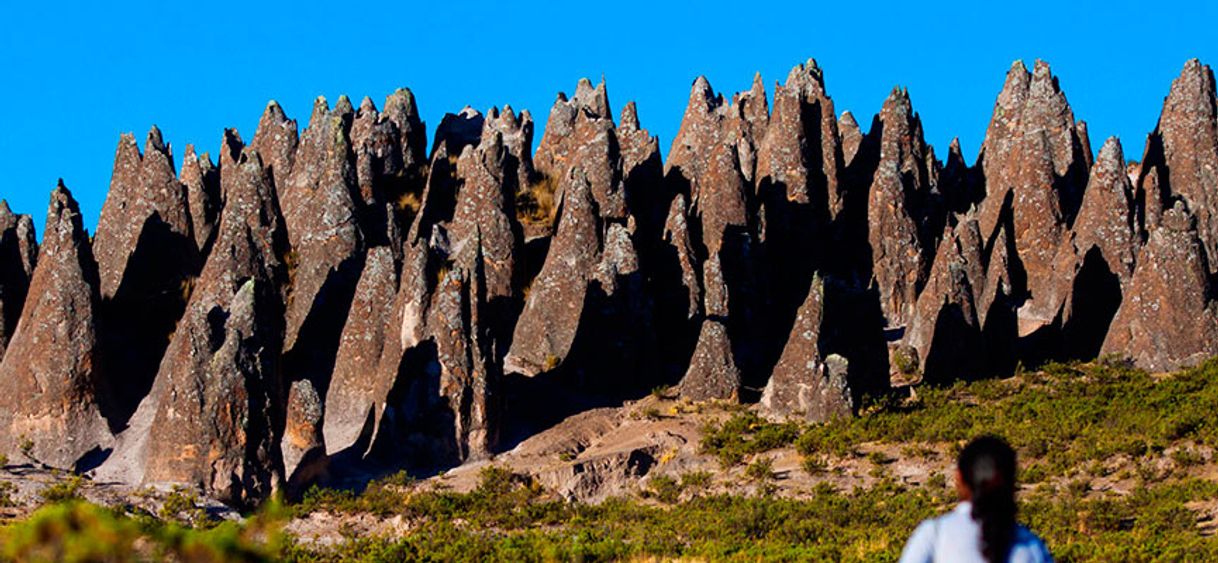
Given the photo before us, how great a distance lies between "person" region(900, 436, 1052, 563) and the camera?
7.20 metres

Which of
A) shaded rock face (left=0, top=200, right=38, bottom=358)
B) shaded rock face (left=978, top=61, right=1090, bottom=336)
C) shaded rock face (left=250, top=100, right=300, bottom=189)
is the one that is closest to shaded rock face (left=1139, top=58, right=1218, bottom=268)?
shaded rock face (left=978, top=61, right=1090, bottom=336)

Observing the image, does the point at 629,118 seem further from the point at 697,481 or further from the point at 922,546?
the point at 922,546

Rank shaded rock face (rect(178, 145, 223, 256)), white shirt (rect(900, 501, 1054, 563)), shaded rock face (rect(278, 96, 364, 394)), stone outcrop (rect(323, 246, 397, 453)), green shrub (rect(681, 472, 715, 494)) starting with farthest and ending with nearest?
shaded rock face (rect(178, 145, 223, 256))
shaded rock face (rect(278, 96, 364, 394))
stone outcrop (rect(323, 246, 397, 453))
green shrub (rect(681, 472, 715, 494))
white shirt (rect(900, 501, 1054, 563))

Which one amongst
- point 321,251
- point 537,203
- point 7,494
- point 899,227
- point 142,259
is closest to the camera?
point 7,494

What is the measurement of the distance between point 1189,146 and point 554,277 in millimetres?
19526

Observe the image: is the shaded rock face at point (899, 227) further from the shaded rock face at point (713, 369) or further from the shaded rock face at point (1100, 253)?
the shaded rock face at point (713, 369)

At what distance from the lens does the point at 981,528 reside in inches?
287

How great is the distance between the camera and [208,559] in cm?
691

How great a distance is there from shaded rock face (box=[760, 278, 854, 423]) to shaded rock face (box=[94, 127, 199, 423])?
12608mm

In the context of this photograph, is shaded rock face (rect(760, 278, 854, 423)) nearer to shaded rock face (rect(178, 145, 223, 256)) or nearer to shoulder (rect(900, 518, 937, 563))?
shaded rock face (rect(178, 145, 223, 256))

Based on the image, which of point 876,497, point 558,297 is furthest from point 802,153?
point 876,497

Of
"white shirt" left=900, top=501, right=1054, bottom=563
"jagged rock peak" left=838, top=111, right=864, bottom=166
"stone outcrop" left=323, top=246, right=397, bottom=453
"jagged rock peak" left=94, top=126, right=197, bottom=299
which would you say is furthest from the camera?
"jagged rock peak" left=838, top=111, right=864, bottom=166

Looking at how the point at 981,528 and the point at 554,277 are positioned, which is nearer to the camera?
the point at 981,528

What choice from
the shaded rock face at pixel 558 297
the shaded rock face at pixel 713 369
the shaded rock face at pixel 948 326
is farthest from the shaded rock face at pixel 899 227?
the shaded rock face at pixel 558 297
